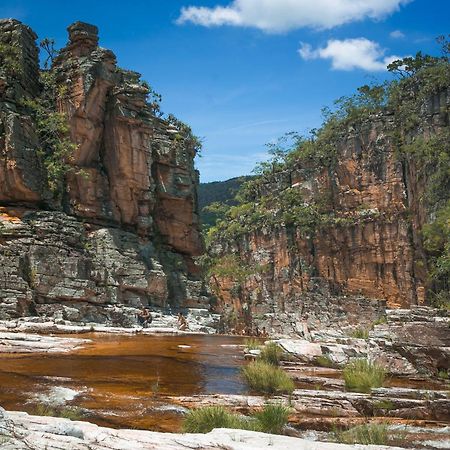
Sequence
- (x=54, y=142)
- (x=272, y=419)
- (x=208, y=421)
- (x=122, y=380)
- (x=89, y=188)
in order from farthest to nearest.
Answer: (x=89, y=188) < (x=54, y=142) < (x=122, y=380) < (x=272, y=419) < (x=208, y=421)

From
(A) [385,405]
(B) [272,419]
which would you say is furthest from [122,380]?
(A) [385,405]

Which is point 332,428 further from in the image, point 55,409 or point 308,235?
point 308,235

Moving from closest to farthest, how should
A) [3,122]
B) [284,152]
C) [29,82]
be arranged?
1. [3,122]
2. [29,82]
3. [284,152]

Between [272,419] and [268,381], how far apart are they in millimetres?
3111

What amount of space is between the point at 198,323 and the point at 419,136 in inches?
1016

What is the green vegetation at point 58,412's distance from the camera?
6.84 meters

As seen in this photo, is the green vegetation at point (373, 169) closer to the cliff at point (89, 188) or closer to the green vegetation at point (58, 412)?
the cliff at point (89, 188)

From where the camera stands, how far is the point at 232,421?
662cm

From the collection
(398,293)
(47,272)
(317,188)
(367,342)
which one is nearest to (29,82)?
(47,272)

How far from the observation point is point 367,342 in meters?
14.0

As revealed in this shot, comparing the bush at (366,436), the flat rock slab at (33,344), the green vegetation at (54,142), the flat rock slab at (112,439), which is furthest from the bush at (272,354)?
the green vegetation at (54,142)

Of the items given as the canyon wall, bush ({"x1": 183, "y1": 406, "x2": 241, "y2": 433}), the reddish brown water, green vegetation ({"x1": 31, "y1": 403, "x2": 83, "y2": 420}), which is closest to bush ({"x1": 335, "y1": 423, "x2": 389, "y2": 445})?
bush ({"x1": 183, "y1": 406, "x2": 241, "y2": 433})

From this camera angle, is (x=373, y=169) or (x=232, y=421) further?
(x=373, y=169)

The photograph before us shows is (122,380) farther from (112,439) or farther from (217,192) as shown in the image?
(217,192)
